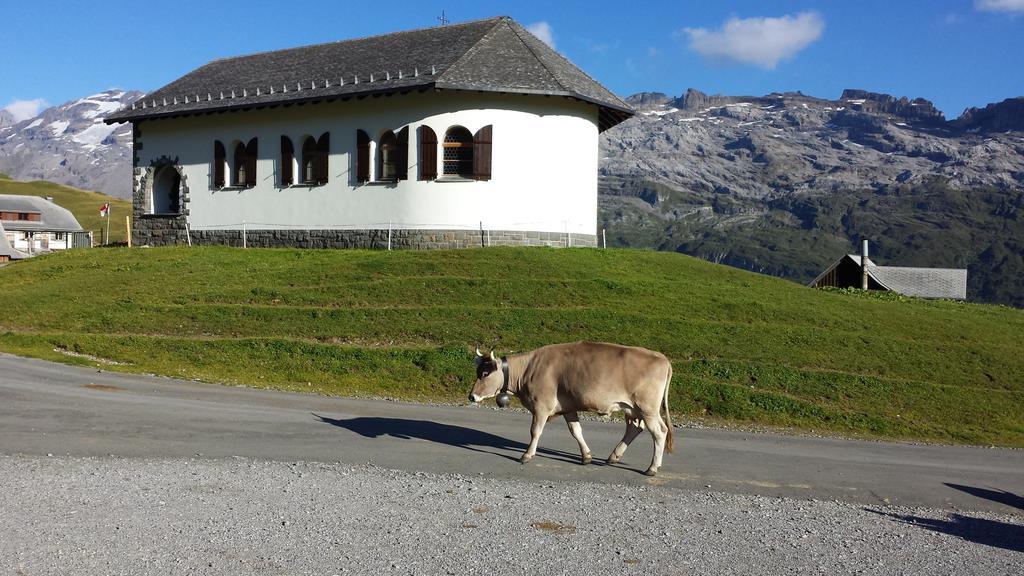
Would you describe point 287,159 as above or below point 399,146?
below

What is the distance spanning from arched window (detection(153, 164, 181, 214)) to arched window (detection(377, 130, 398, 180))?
11.7 metres

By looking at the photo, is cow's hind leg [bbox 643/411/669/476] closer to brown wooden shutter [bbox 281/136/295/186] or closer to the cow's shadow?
the cow's shadow

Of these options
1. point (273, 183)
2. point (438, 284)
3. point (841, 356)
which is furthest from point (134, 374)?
point (273, 183)

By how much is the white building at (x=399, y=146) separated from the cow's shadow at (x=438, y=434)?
61.4ft

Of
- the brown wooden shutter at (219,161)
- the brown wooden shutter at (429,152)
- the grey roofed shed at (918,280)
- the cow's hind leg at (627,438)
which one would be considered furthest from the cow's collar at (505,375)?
the grey roofed shed at (918,280)

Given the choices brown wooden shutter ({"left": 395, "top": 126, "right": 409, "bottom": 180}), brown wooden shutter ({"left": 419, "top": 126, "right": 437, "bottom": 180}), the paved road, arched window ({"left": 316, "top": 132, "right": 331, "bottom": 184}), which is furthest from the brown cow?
arched window ({"left": 316, "top": 132, "right": 331, "bottom": 184})

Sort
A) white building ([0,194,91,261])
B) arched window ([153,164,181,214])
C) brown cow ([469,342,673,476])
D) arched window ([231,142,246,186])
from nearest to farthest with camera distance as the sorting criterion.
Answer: brown cow ([469,342,673,476]), arched window ([231,142,246,186]), arched window ([153,164,181,214]), white building ([0,194,91,261])

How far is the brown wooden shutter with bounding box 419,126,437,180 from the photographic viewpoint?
33000 mm

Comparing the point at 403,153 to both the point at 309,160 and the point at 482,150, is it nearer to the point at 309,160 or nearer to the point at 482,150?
the point at 482,150

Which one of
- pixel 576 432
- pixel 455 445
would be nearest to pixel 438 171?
pixel 455 445

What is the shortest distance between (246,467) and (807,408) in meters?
11.3

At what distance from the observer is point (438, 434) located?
1373 centimetres

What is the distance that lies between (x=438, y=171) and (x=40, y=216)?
107 meters

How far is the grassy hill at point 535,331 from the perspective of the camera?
61.1 feet
